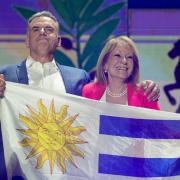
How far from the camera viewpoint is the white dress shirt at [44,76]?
3.02m

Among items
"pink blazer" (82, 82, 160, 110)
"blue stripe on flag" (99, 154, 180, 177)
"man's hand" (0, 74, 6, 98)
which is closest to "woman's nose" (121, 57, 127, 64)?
"pink blazer" (82, 82, 160, 110)

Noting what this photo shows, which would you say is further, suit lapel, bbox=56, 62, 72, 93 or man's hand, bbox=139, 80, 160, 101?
suit lapel, bbox=56, 62, 72, 93

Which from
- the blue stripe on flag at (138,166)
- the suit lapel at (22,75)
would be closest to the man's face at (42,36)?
the suit lapel at (22,75)

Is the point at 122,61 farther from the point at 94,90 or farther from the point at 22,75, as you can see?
the point at 22,75

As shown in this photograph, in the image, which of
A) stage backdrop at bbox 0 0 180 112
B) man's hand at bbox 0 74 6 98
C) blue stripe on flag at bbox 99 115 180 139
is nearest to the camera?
man's hand at bbox 0 74 6 98

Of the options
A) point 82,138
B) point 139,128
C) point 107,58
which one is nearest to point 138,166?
point 139,128

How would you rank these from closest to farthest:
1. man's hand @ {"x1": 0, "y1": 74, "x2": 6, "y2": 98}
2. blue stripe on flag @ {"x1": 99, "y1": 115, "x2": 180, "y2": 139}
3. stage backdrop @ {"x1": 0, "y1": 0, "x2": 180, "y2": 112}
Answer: man's hand @ {"x1": 0, "y1": 74, "x2": 6, "y2": 98} → blue stripe on flag @ {"x1": 99, "y1": 115, "x2": 180, "y2": 139} → stage backdrop @ {"x1": 0, "y1": 0, "x2": 180, "y2": 112}

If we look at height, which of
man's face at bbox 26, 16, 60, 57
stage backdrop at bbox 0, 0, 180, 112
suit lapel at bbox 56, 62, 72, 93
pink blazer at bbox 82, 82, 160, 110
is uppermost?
stage backdrop at bbox 0, 0, 180, 112

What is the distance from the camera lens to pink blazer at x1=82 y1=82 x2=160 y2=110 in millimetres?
2891

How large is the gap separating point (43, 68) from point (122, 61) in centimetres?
49

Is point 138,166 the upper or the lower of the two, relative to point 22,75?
lower

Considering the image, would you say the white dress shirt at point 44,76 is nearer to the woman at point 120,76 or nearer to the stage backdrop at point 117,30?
the woman at point 120,76

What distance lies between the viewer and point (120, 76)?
2.89 meters

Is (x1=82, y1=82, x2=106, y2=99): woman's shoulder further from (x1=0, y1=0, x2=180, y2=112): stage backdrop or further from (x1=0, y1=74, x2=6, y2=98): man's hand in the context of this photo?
(x1=0, y1=0, x2=180, y2=112): stage backdrop
